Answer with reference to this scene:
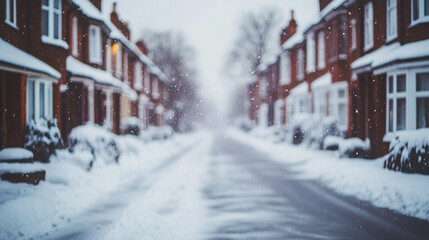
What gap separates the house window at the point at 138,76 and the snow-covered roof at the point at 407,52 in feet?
84.0

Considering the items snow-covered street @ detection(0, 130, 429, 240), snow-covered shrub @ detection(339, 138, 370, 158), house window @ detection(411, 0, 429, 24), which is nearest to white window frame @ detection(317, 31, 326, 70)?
snow-covered shrub @ detection(339, 138, 370, 158)

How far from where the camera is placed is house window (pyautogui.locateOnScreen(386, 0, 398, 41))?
16.0 metres

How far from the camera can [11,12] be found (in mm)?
14133

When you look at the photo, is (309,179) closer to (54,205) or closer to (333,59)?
(54,205)

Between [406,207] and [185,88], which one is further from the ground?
[185,88]

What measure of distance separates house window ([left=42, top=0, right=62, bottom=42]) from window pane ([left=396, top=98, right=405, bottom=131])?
520 inches

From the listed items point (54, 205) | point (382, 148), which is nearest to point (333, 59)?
point (382, 148)

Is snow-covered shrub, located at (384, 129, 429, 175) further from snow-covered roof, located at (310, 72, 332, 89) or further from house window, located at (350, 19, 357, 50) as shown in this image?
snow-covered roof, located at (310, 72, 332, 89)

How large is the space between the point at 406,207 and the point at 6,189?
27.2ft

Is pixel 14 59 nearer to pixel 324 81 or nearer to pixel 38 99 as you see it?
pixel 38 99

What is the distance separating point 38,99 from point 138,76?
23784 millimetres

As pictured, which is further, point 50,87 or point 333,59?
point 333,59

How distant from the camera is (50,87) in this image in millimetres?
16266

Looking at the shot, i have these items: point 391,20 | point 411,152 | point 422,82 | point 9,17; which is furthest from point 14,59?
point 391,20
